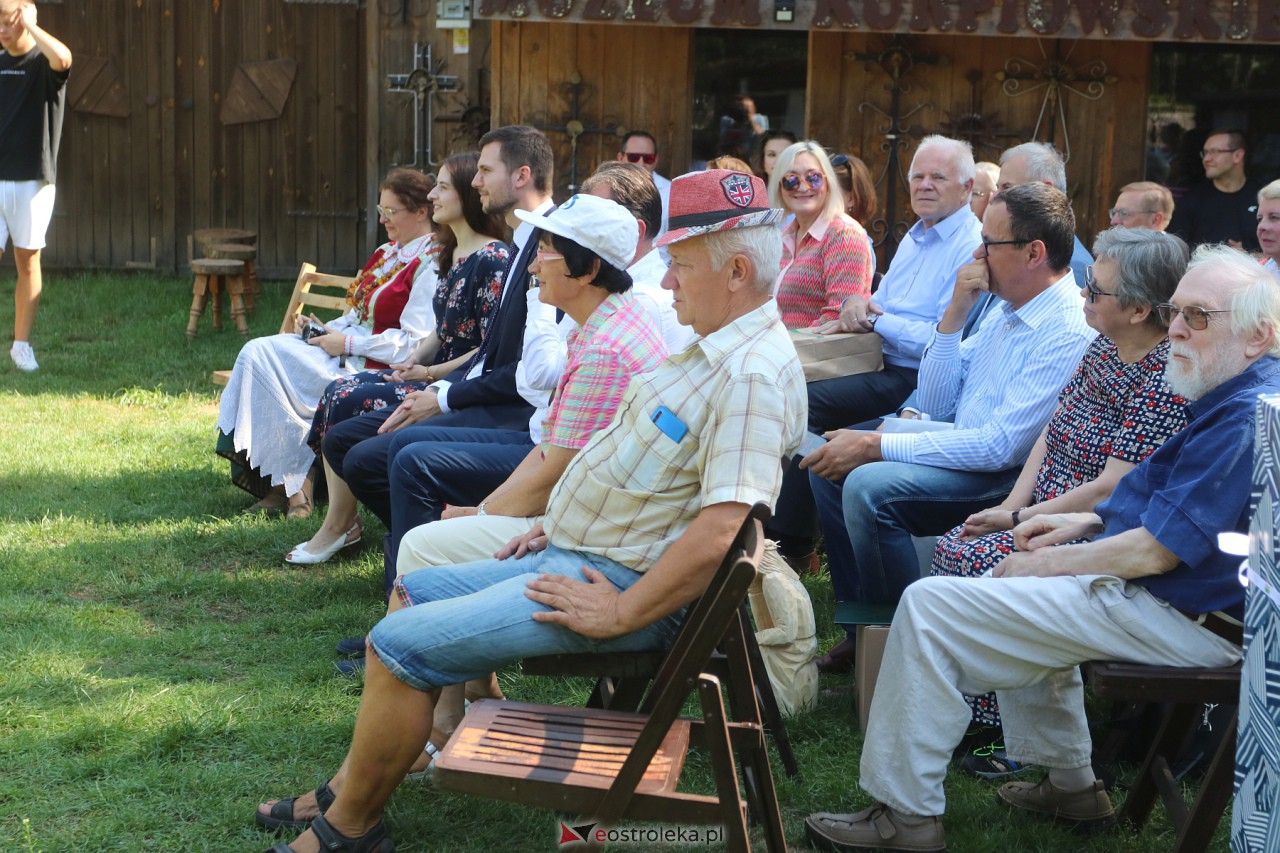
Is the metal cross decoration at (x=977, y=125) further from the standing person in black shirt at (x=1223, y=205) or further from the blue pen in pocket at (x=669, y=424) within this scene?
the blue pen in pocket at (x=669, y=424)

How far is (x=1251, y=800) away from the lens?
2.59m

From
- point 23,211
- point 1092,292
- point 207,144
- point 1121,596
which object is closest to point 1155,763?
point 1121,596

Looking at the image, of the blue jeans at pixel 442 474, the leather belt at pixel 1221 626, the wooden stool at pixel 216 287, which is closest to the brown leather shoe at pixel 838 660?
the blue jeans at pixel 442 474

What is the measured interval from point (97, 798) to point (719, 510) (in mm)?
1777

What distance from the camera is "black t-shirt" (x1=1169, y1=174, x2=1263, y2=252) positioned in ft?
22.0

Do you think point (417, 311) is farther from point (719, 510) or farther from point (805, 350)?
point (719, 510)

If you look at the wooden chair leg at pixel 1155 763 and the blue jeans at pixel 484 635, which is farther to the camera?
the wooden chair leg at pixel 1155 763

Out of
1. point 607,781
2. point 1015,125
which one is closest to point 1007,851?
point 607,781

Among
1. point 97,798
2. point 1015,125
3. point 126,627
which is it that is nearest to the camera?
point 97,798

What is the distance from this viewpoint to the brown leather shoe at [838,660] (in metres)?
4.27

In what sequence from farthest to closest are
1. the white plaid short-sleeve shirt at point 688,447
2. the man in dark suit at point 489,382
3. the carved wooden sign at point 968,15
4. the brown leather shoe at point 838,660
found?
the carved wooden sign at point 968,15 < the man in dark suit at point 489,382 < the brown leather shoe at point 838,660 < the white plaid short-sleeve shirt at point 688,447

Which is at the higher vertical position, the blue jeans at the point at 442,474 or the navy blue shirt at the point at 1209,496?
the navy blue shirt at the point at 1209,496

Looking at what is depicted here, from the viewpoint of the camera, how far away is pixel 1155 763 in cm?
313

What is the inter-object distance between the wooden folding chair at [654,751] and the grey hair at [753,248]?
0.55 meters
